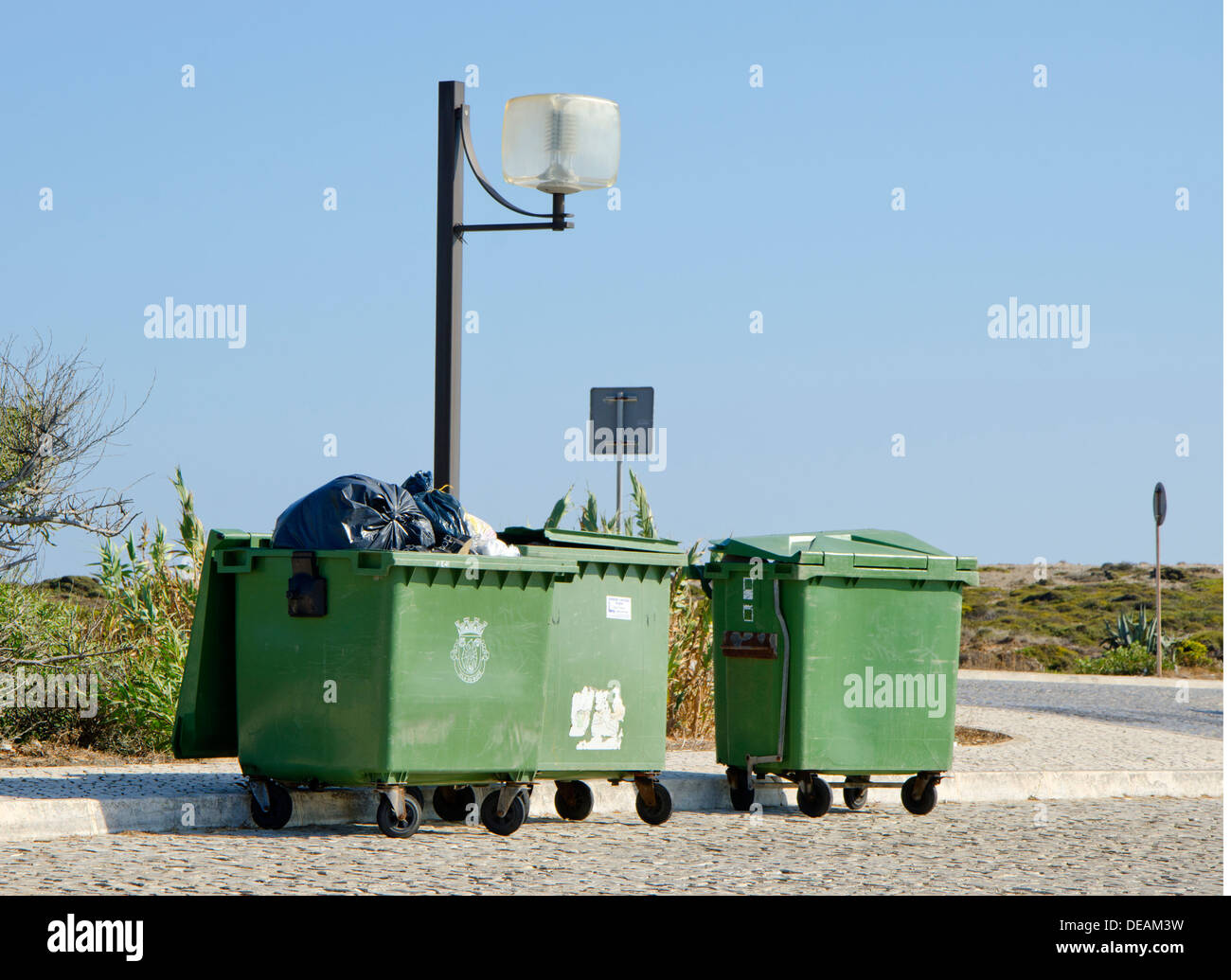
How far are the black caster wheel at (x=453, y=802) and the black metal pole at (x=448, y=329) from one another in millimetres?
2103

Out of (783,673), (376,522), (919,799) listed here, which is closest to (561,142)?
(376,522)

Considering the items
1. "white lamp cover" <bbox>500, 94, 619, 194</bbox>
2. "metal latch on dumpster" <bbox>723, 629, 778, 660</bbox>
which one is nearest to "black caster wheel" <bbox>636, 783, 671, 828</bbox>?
"metal latch on dumpster" <bbox>723, 629, 778, 660</bbox>

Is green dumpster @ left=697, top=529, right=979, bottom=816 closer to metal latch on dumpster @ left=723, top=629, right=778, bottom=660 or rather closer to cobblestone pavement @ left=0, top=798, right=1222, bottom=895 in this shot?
metal latch on dumpster @ left=723, top=629, right=778, bottom=660

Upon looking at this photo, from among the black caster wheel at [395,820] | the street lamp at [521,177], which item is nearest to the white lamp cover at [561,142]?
the street lamp at [521,177]

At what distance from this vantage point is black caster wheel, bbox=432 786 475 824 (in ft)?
25.8

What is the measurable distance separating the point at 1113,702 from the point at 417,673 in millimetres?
13600

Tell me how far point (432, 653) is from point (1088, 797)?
498cm

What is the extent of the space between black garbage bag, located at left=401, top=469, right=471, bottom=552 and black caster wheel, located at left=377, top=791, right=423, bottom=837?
1201 millimetres

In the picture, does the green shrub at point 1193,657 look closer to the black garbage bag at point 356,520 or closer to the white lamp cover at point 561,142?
the white lamp cover at point 561,142

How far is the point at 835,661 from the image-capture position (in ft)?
28.2

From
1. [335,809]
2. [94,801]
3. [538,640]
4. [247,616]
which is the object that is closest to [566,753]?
[538,640]

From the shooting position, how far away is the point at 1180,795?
414 inches

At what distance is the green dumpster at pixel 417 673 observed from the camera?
7152 mm

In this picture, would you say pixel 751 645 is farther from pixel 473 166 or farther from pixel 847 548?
pixel 473 166
